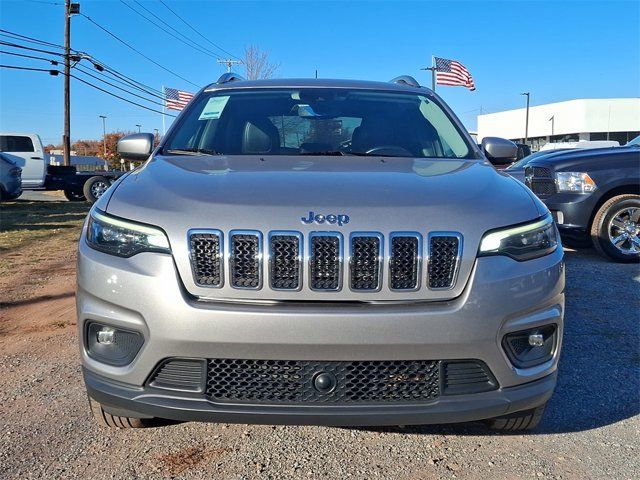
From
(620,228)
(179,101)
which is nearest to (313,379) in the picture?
(620,228)

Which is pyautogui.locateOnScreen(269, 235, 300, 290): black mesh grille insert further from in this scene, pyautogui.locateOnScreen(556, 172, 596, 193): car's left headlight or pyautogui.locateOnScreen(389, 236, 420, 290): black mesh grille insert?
pyautogui.locateOnScreen(556, 172, 596, 193): car's left headlight

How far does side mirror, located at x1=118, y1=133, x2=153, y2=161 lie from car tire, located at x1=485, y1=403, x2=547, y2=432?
2598 mm

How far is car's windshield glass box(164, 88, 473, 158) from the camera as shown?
3.58 metres

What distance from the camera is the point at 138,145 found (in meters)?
3.79

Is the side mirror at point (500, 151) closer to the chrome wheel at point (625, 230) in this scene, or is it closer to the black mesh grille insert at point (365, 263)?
the black mesh grille insert at point (365, 263)

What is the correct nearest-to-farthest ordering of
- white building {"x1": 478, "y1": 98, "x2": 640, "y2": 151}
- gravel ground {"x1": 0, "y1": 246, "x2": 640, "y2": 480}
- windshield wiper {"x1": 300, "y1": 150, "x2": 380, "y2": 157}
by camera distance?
gravel ground {"x1": 0, "y1": 246, "x2": 640, "y2": 480}
windshield wiper {"x1": 300, "y1": 150, "x2": 380, "y2": 157}
white building {"x1": 478, "y1": 98, "x2": 640, "y2": 151}

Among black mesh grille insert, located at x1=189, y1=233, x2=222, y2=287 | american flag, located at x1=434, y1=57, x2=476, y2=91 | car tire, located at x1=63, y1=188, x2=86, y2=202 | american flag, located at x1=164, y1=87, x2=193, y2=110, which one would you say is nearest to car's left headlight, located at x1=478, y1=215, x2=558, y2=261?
black mesh grille insert, located at x1=189, y1=233, x2=222, y2=287

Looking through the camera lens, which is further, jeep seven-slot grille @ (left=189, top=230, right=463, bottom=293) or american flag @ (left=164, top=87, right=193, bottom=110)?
american flag @ (left=164, top=87, right=193, bottom=110)

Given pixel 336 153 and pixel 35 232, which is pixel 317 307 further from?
pixel 35 232

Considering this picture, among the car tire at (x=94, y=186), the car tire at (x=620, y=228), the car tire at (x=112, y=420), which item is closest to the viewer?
the car tire at (x=112, y=420)

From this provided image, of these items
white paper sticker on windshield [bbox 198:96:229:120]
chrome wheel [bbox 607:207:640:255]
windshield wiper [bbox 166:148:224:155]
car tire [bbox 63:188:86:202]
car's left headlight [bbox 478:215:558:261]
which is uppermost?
white paper sticker on windshield [bbox 198:96:229:120]

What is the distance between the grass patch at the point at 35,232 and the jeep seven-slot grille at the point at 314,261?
5690mm

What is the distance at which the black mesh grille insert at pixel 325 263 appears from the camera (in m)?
2.24

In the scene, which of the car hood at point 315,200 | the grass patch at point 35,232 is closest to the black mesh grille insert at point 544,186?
the car hood at point 315,200
